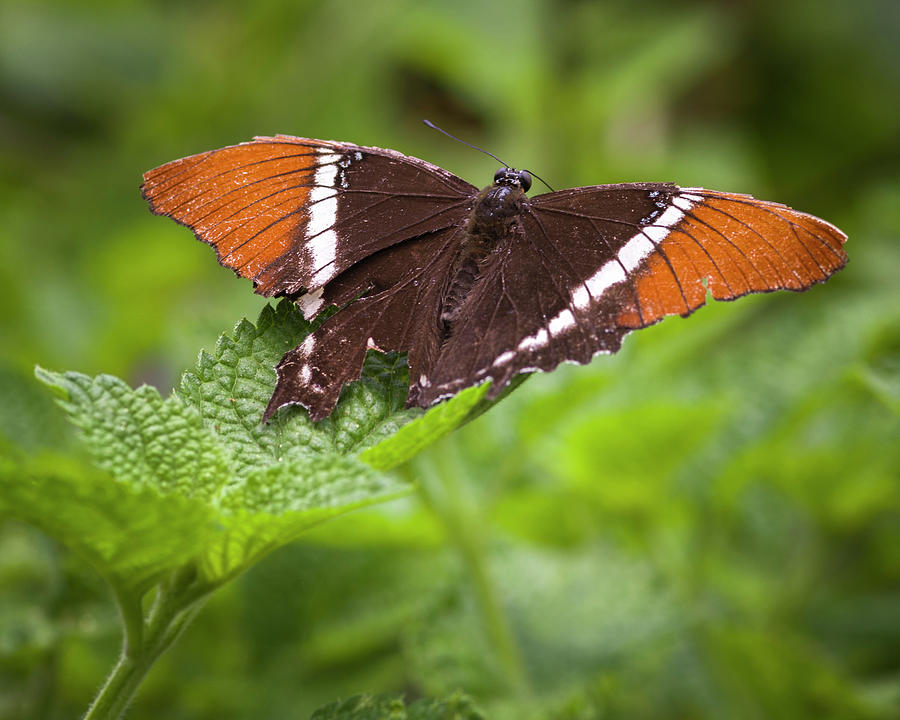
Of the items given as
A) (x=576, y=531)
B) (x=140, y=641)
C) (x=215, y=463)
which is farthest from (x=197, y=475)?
(x=576, y=531)

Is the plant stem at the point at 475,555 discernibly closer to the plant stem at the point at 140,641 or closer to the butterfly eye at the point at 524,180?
the butterfly eye at the point at 524,180

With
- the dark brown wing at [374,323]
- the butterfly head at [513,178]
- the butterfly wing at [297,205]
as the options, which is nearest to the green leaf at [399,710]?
the dark brown wing at [374,323]

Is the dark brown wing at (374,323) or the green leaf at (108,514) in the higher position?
the dark brown wing at (374,323)

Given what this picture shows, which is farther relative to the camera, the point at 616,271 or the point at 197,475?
the point at 616,271

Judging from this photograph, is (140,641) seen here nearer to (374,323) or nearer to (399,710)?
(399,710)

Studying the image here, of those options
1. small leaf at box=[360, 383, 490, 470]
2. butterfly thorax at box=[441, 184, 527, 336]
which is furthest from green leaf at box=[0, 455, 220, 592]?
butterfly thorax at box=[441, 184, 527, 336]

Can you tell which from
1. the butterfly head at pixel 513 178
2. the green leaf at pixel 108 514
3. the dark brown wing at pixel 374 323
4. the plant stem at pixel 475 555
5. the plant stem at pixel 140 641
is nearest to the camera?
the green leaf at pixel 108 514

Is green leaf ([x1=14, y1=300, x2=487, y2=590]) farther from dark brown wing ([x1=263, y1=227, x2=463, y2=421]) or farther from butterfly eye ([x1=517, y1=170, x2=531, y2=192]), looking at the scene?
butterfly eye ([x1=517, y1=170, x2=531, y2=192])
